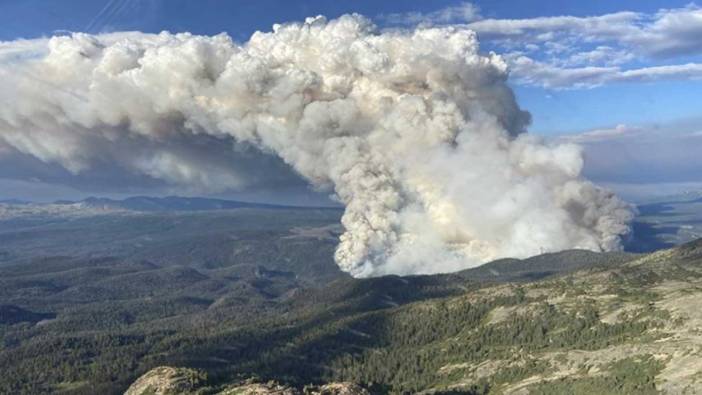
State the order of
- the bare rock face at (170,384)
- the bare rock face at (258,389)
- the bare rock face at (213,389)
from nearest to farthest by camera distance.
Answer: the bare rock face at (258,389)
the bare rock face at (213,389)
the bare rock face at (170,384)

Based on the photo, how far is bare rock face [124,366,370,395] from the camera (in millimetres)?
163250

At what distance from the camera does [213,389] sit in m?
179

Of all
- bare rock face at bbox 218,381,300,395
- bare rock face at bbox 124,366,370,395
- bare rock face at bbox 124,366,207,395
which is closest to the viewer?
bare rock face at bbox 218,381,300,395

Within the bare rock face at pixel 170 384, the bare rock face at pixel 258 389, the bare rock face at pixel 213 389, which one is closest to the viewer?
the bare rock face at pixel 258 389

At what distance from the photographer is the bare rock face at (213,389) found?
163250 millimetres

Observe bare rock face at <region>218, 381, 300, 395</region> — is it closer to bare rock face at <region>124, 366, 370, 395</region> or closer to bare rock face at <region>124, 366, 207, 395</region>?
bare rock face at <region>124, 366, 370, 395</region>

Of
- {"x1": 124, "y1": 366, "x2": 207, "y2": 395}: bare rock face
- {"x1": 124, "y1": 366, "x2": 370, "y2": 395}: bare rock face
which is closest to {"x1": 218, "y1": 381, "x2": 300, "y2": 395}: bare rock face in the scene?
{"x1": 124, "y1": 366, "x2": 370, "y2": 395}: bare rock face

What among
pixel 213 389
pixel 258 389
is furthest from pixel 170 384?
pixel 258 389

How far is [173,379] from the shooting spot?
192375 mm

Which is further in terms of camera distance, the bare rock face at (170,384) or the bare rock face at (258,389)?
the bare rock face at (170,384)

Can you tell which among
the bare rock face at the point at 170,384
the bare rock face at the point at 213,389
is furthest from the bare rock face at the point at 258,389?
the bare rock face at the point at 170,384

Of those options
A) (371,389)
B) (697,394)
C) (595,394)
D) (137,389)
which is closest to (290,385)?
(371,389)

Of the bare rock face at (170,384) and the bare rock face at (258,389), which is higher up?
the bare rock face at (258,389)

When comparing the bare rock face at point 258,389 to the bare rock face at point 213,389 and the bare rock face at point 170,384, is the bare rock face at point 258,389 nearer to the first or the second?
the bare rock face at point 213,389
